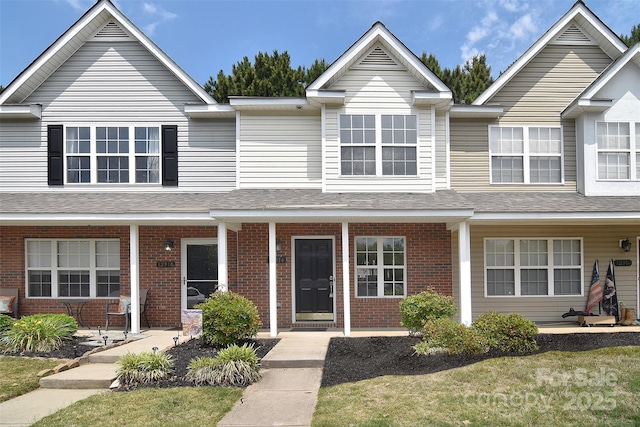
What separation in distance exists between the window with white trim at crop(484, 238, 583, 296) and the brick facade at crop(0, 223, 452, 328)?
1446 millimetres

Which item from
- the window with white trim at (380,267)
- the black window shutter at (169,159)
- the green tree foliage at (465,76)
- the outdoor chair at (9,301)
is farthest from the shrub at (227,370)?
the green tree foliage at (465,76)

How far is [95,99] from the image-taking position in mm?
12977

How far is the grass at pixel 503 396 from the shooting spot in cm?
563

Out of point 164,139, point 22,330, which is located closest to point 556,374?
point 22,330

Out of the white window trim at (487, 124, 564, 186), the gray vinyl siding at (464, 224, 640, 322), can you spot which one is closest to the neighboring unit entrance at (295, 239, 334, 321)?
the gray vinyl siding at (464, 224, 640, 322)

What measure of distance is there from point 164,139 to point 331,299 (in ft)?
20.4

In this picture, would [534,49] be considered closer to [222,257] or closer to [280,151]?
[280,151]

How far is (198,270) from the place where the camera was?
1271 cm

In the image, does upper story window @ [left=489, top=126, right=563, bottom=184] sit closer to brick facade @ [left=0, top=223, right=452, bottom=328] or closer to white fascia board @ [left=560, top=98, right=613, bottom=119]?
white fascia board @ [left=560, top=98, right=613, bottom=119]

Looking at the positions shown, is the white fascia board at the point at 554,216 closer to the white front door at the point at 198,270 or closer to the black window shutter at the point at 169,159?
the white front door at the point at 198,270

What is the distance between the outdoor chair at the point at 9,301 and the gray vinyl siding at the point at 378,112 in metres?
8.63

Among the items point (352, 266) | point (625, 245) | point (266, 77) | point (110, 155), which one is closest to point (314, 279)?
point (352, 266)

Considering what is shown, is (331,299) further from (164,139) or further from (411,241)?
(164,139)

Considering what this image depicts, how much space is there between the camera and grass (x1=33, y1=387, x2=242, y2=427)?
19.3ft
